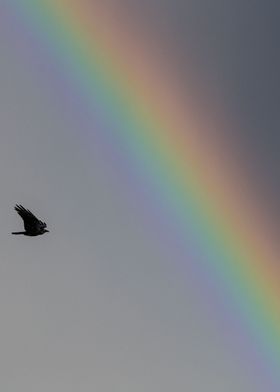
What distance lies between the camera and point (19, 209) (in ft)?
72.1

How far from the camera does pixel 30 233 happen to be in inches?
840

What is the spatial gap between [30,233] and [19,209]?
1299mm
